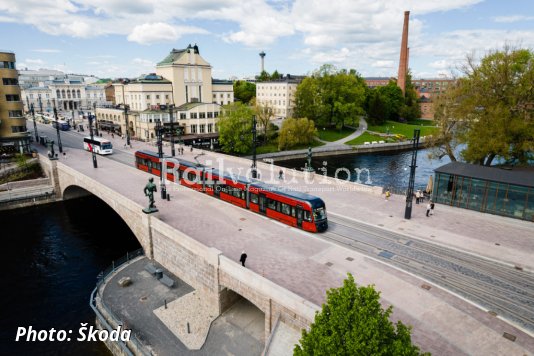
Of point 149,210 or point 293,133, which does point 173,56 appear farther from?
point 149,210

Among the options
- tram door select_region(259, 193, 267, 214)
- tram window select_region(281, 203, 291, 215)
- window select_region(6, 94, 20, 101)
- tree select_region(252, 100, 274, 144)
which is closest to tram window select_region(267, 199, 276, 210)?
tram door select_region(259, 193, 267, 214)

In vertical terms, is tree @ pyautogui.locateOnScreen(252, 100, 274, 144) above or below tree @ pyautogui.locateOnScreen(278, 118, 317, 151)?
above

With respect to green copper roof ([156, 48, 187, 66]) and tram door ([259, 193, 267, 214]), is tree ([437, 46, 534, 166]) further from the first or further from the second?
green copper roof ([156, 48, 187, 66])

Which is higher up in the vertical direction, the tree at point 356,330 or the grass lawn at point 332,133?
the tree at point 356,330

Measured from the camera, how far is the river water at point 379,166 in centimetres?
5759

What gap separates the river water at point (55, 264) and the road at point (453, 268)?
18.1m

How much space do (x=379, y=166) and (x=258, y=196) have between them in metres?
47.4

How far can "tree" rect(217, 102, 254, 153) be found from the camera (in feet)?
222

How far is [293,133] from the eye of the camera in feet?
247

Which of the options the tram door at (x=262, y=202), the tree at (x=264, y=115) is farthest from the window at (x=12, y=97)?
the tram door at (x=262, y=202)

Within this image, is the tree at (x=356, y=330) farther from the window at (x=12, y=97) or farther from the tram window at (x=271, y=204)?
the window at (x=12, y=97)

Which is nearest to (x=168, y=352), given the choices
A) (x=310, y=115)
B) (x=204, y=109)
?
(x=204, y=109)

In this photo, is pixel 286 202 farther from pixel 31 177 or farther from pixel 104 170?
pixel 31 177

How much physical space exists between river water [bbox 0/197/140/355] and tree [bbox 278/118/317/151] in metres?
40.7
